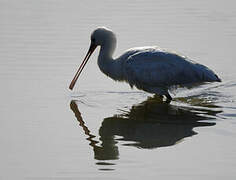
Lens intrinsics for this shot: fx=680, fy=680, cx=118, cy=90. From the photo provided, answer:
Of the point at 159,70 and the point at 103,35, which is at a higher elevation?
the point at 103,35

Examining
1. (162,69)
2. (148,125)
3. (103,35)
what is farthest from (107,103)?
(103,35)

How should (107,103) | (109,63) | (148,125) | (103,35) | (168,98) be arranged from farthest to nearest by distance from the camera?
(103,35) < (109,63) < (168,98) < (107,103) < (148,125)

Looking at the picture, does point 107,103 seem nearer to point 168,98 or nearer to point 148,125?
point 168,98

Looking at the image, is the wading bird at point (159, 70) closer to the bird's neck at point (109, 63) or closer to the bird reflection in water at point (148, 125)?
the bird's neck at point (109, 63)

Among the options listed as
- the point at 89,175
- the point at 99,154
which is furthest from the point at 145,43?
the point at 89,175

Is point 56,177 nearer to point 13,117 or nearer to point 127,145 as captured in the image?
point 127,145

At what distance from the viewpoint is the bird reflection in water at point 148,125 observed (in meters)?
10.4

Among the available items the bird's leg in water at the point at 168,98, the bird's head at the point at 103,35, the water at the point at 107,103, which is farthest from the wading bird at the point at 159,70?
the bird's head at the point at 103,35

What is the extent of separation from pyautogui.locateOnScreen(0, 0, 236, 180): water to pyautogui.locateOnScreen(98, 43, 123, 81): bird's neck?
0.40m

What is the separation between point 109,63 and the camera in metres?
13.6

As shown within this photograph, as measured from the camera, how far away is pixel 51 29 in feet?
60.1

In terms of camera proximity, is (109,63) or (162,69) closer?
(162,69)

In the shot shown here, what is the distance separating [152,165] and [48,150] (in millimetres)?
1687

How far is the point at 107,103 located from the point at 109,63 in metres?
1.12
